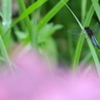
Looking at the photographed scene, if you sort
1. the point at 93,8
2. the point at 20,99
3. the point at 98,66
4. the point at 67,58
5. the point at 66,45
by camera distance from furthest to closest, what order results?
the point at 66,45 → the point at 67,58 → the point at 93,8 → the point at 98,66 → the point at 20,99

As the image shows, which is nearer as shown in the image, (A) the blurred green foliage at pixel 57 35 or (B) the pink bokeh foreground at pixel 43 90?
(B) the pink bokeh foreground at pixel 43 90

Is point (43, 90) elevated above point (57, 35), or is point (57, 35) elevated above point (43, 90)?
point (57, 35)

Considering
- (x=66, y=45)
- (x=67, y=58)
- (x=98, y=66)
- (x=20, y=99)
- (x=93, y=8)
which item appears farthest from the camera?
(x=66, y=45)

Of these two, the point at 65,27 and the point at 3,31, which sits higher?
the point at 65,27

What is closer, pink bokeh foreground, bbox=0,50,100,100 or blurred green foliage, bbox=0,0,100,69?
pink bokeh foreground, bbox=0,50,100,100

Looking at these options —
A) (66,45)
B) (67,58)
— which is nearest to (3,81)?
(67,58)

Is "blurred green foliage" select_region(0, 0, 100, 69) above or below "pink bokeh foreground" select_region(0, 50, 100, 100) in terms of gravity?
above

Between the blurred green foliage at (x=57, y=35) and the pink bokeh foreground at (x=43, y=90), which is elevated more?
the blurred green foliage at (x=57, y=35)

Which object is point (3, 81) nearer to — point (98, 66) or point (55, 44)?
point (98, 66)

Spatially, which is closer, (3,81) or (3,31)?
(3,81)

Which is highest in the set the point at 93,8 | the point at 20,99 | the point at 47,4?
the point at 47,4

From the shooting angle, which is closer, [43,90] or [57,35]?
[43,90]
